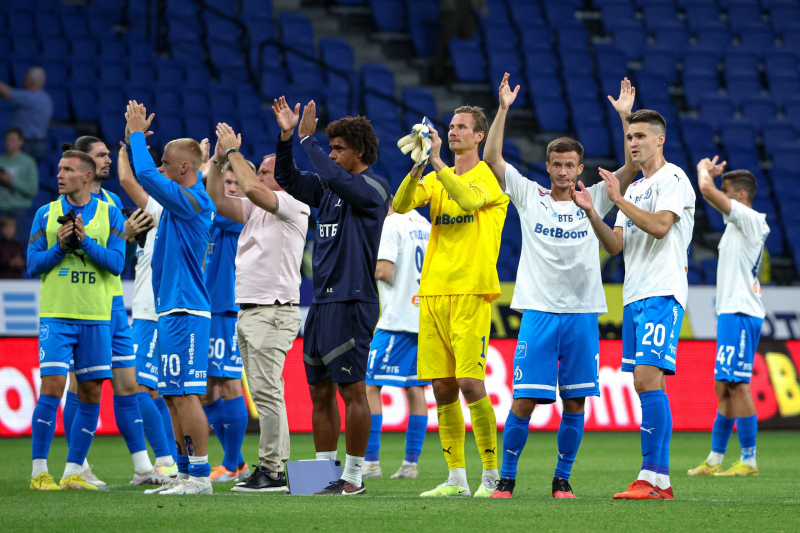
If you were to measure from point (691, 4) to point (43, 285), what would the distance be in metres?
17.3

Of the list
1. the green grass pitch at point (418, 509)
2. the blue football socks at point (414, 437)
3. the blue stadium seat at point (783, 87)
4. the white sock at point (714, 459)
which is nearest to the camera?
the green grass pitch at point (418, 509)

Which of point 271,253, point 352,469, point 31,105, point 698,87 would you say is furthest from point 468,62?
point 352,469

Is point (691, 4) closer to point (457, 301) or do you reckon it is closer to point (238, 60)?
point (238, 60)

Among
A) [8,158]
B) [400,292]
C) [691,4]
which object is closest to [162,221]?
[400,292]

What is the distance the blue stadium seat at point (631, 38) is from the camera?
19672mm

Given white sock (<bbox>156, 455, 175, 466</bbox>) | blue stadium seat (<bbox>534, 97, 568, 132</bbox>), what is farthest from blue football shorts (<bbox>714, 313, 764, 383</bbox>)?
blue stadium seat (<bbox>534, 97, 568, 132</bbox>)

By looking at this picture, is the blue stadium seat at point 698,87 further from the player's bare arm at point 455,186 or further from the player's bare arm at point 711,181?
the player's bare arm at point 455,186

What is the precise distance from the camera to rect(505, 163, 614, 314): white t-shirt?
6273 mm

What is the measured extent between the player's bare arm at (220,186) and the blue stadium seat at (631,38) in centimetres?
1438

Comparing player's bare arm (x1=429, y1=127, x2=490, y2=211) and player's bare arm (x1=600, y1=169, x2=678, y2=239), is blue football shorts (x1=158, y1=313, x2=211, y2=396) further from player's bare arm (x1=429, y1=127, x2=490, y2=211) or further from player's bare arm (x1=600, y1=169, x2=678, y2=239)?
player's bare arm (x1=600, y1=169, x2=678, y2=239)

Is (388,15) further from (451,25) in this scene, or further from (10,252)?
(10,252)

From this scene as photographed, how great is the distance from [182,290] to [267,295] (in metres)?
0.82

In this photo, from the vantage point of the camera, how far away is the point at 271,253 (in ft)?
23.6

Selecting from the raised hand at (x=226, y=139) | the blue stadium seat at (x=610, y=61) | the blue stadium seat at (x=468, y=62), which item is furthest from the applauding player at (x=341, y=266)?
the blue stadium seat at (x=610, y=61)
